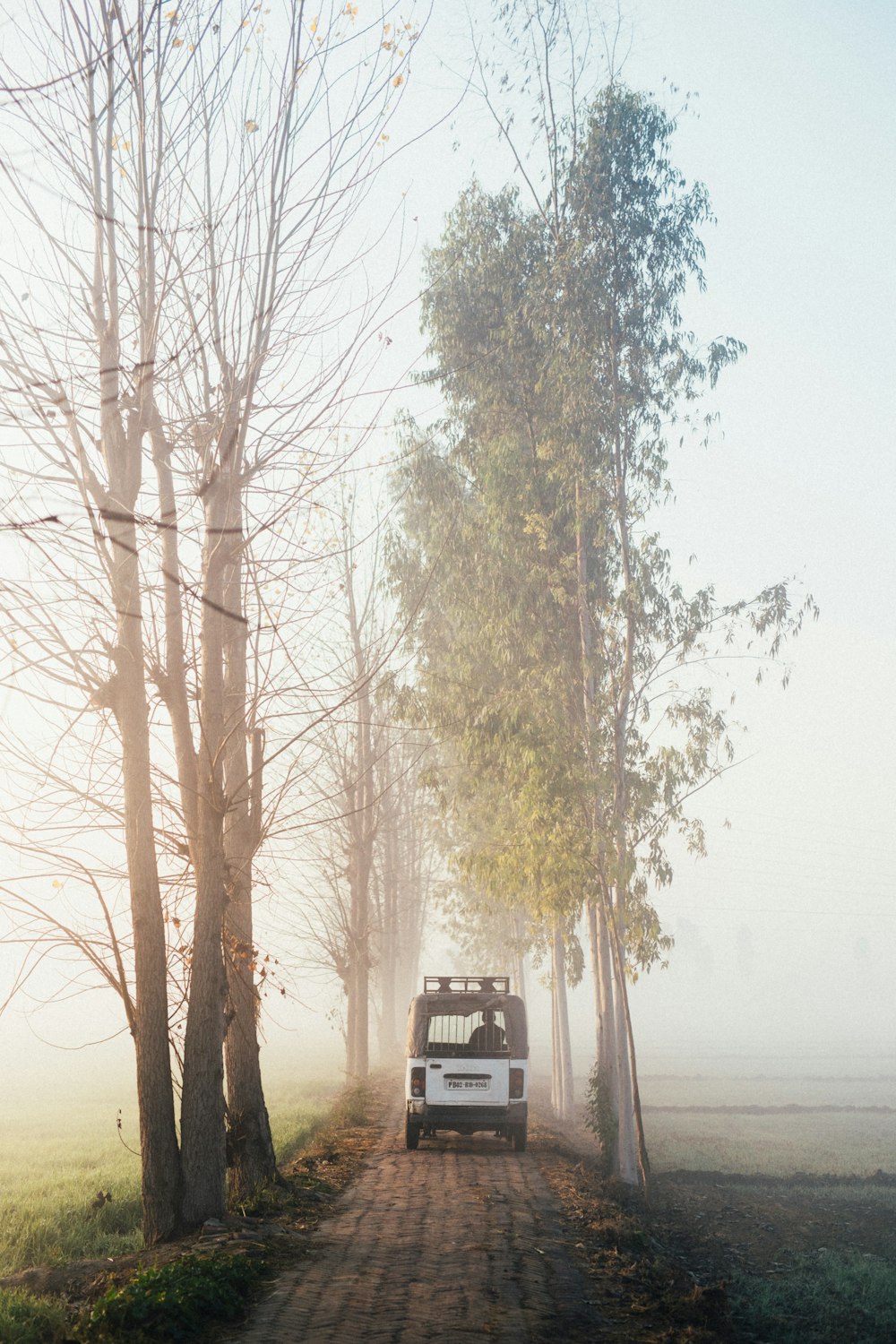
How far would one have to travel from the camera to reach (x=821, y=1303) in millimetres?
10148

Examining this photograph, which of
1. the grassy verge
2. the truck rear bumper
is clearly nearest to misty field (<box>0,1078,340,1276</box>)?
the grassy verge

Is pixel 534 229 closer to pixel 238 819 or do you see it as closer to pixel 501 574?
pixel 501 574

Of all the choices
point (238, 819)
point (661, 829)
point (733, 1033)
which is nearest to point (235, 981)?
point (238, 819)

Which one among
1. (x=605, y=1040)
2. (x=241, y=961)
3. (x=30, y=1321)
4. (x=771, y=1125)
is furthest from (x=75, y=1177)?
(x=771, y=1125)

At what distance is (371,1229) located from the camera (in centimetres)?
939

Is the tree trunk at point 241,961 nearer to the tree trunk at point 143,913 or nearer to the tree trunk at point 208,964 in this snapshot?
the tree trunk at point 208,964

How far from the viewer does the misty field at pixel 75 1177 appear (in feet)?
36.8

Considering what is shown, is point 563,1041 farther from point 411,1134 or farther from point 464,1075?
point 464,1075

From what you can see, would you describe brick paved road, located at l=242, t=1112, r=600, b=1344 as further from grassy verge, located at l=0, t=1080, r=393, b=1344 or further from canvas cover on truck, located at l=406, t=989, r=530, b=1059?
canvas cover on truck, located at l=406, t=989, r=530, b=1059

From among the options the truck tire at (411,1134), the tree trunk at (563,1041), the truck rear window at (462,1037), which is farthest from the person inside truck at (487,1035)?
the tree trunk at (563,1041)

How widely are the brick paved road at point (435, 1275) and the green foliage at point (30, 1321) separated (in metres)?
1.16

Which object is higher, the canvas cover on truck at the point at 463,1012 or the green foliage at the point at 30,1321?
the canvas cover on truck at the point at 463,1012

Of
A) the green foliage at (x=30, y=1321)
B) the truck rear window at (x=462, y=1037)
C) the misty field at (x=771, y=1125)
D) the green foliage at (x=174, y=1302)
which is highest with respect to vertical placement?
the truck rear window at (x=462, y=1037)

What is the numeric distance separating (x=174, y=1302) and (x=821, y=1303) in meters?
6.74
